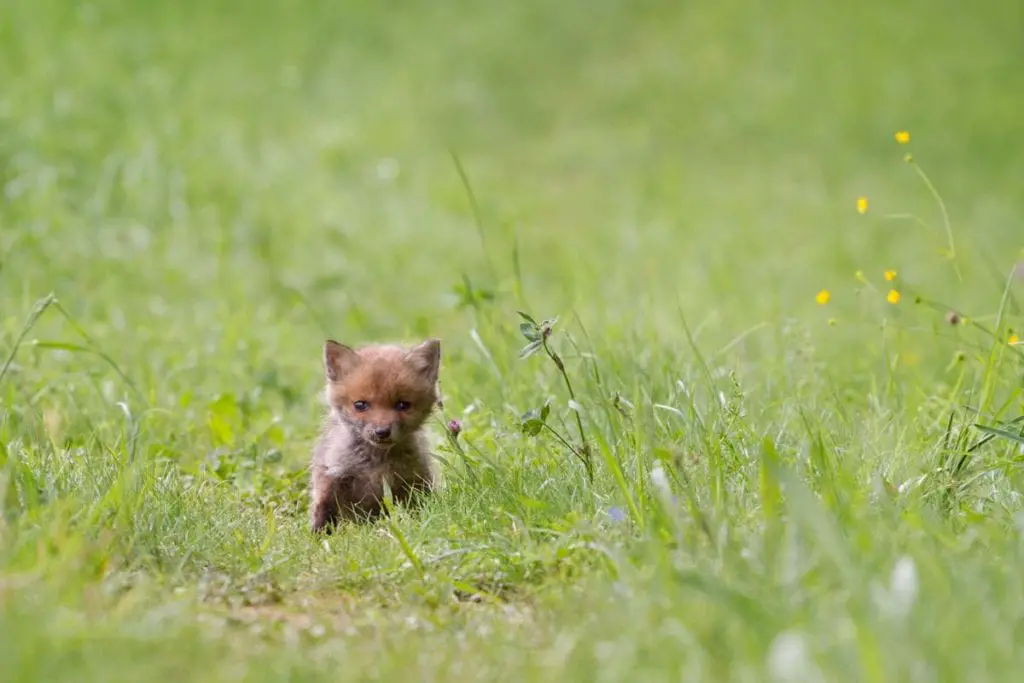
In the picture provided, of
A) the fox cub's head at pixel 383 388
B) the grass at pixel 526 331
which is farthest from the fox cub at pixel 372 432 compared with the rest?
the grass at pixel 526 331

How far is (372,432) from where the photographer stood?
5254 mm

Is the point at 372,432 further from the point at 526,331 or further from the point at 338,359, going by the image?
the point at 526,331

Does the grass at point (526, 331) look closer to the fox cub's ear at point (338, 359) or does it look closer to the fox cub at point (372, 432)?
the fox cub at point (372, 432)

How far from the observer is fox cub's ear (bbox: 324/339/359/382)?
5465mm

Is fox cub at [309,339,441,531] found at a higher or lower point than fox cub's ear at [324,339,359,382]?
lower

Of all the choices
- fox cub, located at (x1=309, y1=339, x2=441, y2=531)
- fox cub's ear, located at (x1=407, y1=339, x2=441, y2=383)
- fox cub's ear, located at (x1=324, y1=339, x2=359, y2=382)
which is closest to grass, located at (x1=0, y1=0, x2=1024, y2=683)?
fox cub, located at (x1=309, y1=339, x2=441, y2=531)

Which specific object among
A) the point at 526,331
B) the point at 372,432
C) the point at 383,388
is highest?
the point at 526,331

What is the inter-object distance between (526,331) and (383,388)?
749mm

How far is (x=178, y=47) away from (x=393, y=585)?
10.7m

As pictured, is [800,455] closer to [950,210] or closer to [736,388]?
[736,388]

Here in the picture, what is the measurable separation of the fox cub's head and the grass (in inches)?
9.5

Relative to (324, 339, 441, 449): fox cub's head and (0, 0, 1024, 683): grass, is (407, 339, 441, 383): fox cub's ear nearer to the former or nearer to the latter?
(324, 339, 441, 449): fox cub's head

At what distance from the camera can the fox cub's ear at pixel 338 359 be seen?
546cm

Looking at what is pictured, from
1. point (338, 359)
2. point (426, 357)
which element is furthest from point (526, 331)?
point (338, 359)
